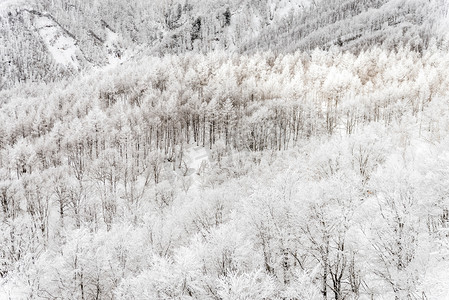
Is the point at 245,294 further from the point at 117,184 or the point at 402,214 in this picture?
the point at 117,184

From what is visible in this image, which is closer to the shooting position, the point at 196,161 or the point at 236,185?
the point at 236,185

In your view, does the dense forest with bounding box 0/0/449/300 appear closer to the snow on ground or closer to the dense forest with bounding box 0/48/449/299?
the dense forest with bounding box 0/48/449/299

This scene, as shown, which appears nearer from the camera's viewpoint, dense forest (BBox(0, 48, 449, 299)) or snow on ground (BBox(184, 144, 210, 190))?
dense forest (BBox(0, 48, 449, 299))

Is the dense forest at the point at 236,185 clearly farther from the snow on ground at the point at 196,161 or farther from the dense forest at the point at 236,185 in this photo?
the snow on ground at the point at 196,161

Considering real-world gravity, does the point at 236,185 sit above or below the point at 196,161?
below

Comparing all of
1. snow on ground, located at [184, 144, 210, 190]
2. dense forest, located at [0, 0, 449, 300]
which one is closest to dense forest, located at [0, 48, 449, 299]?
dense forest, located at [0, 0, 449, 300]

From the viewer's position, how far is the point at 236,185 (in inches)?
2213

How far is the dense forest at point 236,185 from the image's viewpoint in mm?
24109

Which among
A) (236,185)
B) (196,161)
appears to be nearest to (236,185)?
(236,185)

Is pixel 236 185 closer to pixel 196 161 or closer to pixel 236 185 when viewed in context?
pixel 236 185

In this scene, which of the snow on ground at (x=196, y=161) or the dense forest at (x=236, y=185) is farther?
the snow on ground at (x=196, y=161)

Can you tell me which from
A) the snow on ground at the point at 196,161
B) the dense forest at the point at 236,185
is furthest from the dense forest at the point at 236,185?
the snow on ground at the point at 196,161

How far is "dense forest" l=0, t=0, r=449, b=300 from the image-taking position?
2411 centimetres

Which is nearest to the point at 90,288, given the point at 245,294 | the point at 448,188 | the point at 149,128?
the point at 245,294
